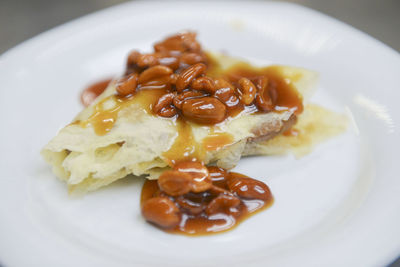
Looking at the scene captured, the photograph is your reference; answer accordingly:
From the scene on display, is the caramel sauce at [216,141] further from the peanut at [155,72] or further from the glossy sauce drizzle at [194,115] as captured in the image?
the peanut at [155,72]

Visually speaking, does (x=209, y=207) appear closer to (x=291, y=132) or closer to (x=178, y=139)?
(x=178, y=139)

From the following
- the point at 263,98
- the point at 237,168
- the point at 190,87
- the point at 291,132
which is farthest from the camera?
the point at 291,132

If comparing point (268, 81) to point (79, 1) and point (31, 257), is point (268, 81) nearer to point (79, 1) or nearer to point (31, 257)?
point (31, 257)

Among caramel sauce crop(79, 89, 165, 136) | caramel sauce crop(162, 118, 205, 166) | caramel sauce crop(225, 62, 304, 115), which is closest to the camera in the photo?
caramel sauce crop(162, 118, 205, 166)

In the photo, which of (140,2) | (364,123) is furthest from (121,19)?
(364,123)

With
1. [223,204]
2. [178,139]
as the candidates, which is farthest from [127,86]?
[223,204]

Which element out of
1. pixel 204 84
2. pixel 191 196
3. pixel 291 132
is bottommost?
pixel 191 196

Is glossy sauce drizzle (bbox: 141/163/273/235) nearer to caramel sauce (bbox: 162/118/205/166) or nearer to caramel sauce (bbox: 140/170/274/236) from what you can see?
caramel sauce (bbox: 140/170/274/236)

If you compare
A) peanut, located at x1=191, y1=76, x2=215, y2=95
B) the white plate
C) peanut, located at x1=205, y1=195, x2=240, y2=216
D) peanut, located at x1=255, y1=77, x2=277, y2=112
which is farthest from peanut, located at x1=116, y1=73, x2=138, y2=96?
peanut, located at x1=205, y1=195, x2=240, y2=216
